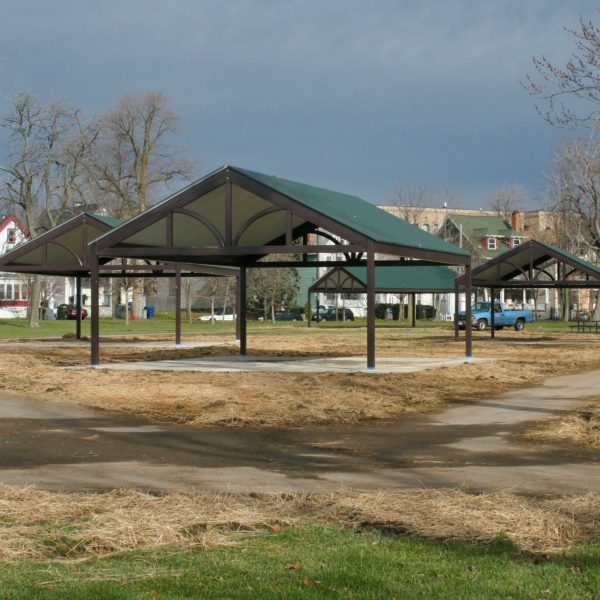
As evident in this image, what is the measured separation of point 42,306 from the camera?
3189 inches

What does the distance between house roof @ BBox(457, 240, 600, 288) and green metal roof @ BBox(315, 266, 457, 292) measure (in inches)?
534

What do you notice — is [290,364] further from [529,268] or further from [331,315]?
[331,315]

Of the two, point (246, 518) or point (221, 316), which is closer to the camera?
point (246, 518)

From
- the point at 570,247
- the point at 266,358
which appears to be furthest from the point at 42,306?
the point at 266,358

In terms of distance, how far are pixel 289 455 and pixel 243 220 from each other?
45.4 feet

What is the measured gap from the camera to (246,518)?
25.3ft

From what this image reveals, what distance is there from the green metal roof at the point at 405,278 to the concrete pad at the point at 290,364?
2784cm

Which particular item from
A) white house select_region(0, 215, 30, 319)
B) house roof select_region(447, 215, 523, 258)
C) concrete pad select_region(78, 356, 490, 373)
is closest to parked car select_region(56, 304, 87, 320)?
white house select_region(0, 215, 30, 319)

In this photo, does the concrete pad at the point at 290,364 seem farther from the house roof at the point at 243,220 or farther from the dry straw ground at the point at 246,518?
the dry straw ground at the point at 246,518

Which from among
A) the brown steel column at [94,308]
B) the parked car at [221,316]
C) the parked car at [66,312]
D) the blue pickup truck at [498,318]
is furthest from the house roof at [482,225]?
the brown steel column at [94,308]

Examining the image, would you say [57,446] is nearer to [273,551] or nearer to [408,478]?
[408,478]

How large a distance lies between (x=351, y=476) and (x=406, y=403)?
7.06 m

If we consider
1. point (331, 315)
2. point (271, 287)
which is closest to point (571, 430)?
point (271, 287)

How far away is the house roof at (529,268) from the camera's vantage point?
126 feet
